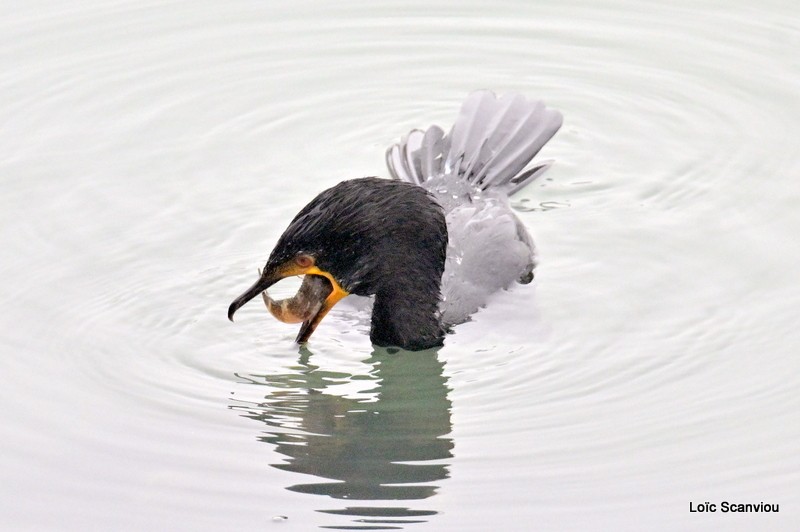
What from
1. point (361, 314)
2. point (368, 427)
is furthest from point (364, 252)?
point (368, 427)

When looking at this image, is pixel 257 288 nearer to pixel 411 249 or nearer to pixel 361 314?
pixel 411 249

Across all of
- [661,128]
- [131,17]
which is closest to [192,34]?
[131,17]

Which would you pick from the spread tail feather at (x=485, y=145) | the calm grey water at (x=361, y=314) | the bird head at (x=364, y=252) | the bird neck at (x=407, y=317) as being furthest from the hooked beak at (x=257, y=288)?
the spread tail feather at (x=485, y=145)

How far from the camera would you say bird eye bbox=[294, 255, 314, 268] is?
7473 millimetres

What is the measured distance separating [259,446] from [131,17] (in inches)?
224

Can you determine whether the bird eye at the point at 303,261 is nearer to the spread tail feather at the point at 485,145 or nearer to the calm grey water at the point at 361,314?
the calm grey water at the point at 361,314

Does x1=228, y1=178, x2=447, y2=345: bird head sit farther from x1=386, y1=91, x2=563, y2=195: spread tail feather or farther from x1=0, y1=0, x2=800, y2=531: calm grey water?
x1=386, y1=91, x2=563, y2=195: spread tail feather

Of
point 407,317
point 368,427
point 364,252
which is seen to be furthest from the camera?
point 407,317

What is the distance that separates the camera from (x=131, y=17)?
11.8 metres

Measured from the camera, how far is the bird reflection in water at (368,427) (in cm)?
669

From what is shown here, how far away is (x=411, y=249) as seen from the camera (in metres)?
7.88

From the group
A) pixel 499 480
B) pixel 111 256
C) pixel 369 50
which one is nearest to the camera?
pixel 499 480

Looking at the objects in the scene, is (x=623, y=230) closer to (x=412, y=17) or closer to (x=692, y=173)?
(x=692, y=173)

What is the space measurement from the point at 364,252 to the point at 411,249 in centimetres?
28
